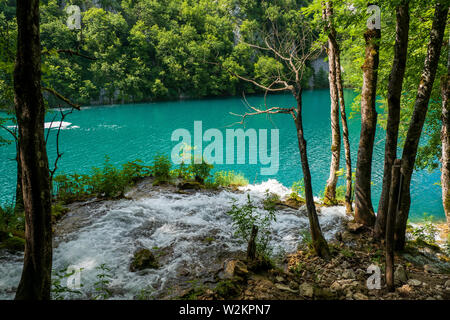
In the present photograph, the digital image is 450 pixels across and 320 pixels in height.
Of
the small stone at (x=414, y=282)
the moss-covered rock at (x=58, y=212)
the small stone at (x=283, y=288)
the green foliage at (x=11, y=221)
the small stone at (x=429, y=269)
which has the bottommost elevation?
the small stone at (x=429, y=269)

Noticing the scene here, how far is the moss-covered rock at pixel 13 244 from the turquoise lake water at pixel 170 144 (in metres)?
5.65

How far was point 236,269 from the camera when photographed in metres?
4.70

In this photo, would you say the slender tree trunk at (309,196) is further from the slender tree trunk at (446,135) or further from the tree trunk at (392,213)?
the slender tree trunk at (446,135)

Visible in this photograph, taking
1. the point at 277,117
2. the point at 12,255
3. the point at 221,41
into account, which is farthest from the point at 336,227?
the point at 221,41

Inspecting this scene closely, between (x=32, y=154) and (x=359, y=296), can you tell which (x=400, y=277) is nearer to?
(x=359, y=296)

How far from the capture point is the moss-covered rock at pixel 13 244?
5.56m

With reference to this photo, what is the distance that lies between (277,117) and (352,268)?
33.8 metres

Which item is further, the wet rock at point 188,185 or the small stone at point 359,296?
the wet rock at point 188,185

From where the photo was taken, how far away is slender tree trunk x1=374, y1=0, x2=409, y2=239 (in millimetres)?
5590

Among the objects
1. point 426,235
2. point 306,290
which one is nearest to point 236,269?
point 306,290

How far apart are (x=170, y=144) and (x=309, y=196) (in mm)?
21633

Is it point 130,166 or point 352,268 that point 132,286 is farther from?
point 130,166

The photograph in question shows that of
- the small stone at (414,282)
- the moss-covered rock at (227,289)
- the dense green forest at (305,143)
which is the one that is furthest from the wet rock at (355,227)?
the moss-covered rock at (227,289)

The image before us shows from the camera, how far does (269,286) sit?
171 inches
